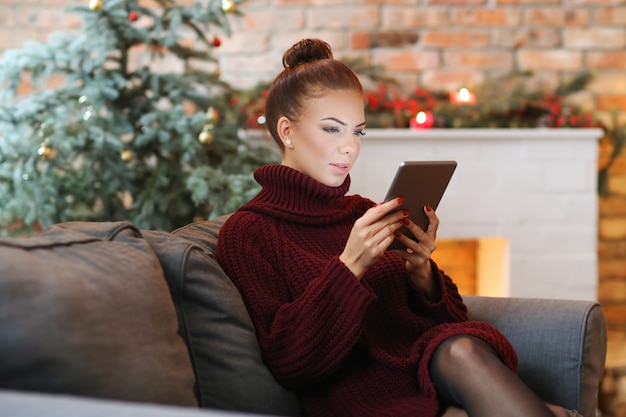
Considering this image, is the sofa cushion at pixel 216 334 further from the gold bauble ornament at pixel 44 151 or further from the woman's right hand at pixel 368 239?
the gold bauble ornament at pixel 44 151

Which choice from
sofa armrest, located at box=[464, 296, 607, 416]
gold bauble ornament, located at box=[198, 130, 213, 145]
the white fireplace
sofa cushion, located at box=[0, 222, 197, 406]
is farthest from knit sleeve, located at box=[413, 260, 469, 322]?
the white fireplace

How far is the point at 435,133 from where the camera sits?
335cm

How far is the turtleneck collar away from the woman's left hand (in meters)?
0.19

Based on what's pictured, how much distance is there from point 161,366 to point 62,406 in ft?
1.00

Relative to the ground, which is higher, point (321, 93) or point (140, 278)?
point (321, 93)

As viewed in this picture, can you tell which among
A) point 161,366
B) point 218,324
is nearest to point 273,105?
point 218,324

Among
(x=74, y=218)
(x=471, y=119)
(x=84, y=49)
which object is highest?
(x=84, y=49)

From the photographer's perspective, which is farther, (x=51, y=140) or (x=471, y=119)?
(x=471, y=119)

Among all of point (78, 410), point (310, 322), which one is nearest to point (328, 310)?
point (310, 322)

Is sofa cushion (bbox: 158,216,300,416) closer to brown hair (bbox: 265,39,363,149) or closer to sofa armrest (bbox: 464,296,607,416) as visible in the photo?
brown hair (bbox: 265,39,363,149)

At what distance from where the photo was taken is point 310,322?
1.56 metres

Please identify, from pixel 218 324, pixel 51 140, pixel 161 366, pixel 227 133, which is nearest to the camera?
pixel 161 366

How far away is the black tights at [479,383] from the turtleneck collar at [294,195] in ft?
1.32

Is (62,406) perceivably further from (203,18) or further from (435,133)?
(435,133)
